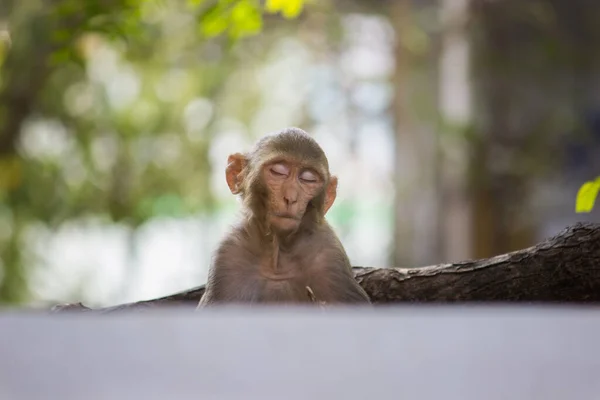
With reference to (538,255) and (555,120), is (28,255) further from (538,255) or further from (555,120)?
(538,255)

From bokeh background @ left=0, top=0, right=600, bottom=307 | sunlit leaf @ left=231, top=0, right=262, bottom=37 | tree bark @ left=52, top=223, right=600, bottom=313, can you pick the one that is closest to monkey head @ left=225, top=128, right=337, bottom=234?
tree bark @ left=52, top=223, right=600, bottom=313

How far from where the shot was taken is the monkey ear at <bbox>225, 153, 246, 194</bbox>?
2938mm

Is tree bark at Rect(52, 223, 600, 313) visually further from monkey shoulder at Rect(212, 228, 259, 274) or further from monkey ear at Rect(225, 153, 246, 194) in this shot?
monkey ear at Rect(225, 153, 246, 194)

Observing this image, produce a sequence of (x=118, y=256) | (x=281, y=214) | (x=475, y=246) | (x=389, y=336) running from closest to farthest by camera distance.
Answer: (x=389, y=336) < (x=281, y=214) < (x=475, y=246) < (x=118, y=256)

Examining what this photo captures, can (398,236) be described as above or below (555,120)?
below

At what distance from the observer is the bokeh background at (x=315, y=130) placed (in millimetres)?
8039

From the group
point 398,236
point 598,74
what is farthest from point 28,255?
point 598,74

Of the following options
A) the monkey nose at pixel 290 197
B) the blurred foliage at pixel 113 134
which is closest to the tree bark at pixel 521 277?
the monkey nose at pixel 290 197

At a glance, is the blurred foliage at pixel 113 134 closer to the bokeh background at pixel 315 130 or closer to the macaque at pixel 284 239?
the bokeh background at pixel 315 130

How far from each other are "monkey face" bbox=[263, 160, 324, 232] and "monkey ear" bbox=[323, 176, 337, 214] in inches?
5.0

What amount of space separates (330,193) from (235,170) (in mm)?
352

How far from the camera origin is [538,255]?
2783 millimetres

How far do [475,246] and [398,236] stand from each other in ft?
2.86

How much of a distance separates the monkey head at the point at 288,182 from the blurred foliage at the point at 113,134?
5.28 metres
